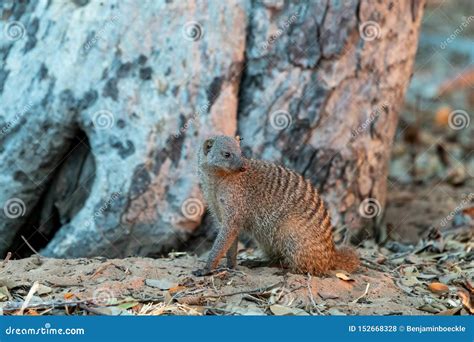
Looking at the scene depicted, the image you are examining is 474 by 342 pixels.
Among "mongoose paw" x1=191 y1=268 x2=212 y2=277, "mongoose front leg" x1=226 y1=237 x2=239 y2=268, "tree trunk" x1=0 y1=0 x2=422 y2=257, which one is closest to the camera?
"mongoose paw" x1=191 y1=268 x2=212 y2=277

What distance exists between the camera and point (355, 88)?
5.34 meters

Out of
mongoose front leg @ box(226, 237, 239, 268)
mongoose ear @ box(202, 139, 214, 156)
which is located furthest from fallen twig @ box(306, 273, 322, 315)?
mongoose ear @ box(202, 139, 214, 156)

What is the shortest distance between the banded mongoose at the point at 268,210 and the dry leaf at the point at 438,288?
537mm

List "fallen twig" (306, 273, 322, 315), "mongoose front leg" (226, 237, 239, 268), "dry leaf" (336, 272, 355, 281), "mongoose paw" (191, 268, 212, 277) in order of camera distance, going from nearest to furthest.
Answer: "fallen twig" (306, 273, 322, 315)
"mongoose paw" (191, 268, 212, 277)
"dry leaf" (336, 272, 355, 281)
"mongoose front leg" (226, 237, 239, 268)

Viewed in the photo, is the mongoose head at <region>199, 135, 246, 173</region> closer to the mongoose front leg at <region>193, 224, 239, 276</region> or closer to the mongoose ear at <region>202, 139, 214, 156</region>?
the mongoose ear at <region>202, 139, 214, 156</region>

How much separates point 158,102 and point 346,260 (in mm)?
1614

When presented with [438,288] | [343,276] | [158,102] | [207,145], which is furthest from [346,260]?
[158,102]

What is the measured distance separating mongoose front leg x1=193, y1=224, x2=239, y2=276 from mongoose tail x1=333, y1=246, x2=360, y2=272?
0.64 meters

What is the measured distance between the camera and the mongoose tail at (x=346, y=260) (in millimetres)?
4422

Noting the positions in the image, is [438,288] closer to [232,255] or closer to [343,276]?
[343,276]

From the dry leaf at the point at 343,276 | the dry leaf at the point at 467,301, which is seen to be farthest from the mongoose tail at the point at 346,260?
the dry leaf at the point at 467,301

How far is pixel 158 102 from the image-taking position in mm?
4996

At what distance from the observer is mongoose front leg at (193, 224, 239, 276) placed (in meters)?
4.09

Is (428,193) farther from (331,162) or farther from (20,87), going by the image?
(20,87)
